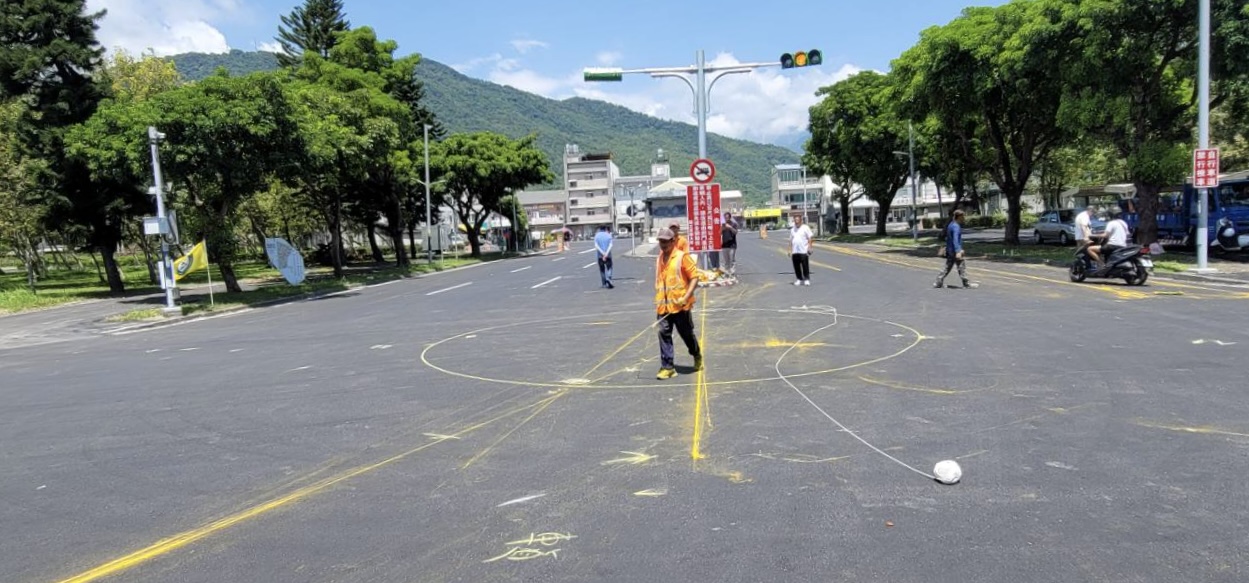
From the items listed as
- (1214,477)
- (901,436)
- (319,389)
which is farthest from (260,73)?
(1214,477)

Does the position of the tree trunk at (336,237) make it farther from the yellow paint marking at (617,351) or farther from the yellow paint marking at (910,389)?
the yellow paint marking at (910,389)

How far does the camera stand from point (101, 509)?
4641 mm

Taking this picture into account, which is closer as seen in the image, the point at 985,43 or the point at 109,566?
the point at 109,566

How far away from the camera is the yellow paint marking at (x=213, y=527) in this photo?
148 inches

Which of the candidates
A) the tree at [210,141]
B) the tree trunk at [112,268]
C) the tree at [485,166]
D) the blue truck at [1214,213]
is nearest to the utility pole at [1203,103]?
the blue truck at [1214,213]

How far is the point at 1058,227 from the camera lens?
1237 inches

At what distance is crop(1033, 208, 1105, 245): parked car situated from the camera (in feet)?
102

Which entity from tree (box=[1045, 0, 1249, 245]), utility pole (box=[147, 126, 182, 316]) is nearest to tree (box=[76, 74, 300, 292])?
utility pole (box=[147, 126, 182, 316])

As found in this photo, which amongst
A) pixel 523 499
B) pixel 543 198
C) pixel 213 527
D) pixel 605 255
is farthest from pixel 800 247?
pixel 543 198

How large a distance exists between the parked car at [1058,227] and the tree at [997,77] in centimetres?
144

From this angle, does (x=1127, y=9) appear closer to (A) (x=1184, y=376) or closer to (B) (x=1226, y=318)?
(B) (x=1226, y=318)

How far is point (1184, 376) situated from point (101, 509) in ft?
28.6

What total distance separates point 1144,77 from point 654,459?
22814 mm

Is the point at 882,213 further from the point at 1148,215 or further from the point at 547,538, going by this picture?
the point at 547,538
